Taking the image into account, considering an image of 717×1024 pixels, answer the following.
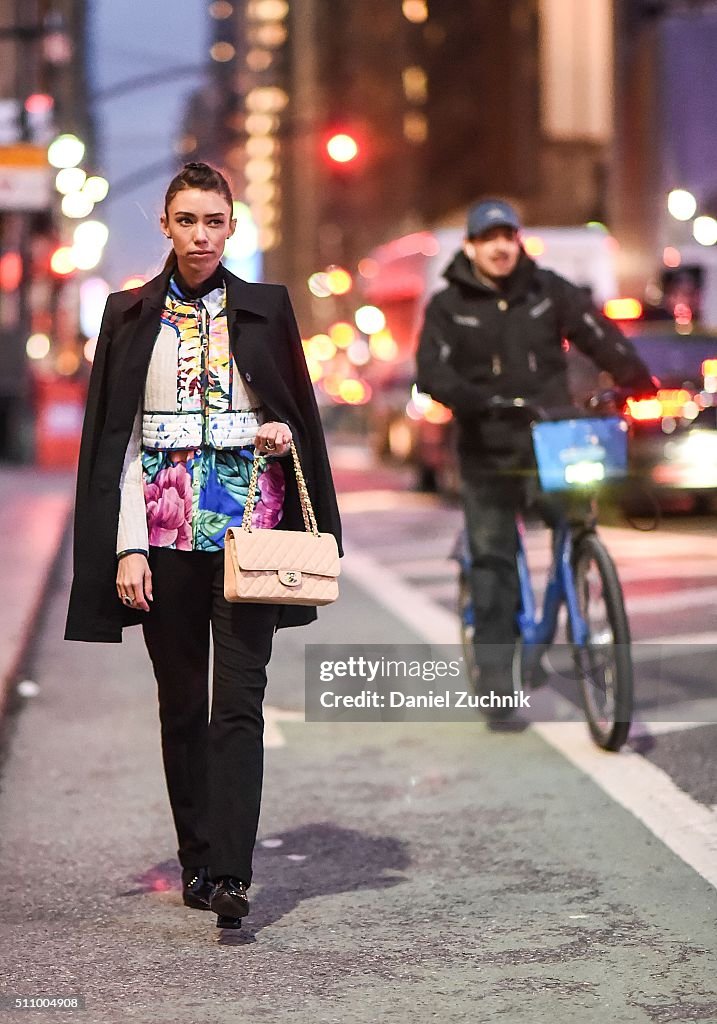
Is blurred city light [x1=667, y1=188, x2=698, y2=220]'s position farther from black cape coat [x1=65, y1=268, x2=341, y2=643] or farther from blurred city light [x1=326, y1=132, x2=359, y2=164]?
black cape coat [x1=65, y1=268, x2=341, y2=643]

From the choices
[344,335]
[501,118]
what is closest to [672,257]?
[501,118]

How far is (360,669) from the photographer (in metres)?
10.3

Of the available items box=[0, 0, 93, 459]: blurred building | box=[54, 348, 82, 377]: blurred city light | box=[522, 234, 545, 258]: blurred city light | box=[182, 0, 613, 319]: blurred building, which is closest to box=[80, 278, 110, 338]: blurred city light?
box=[54, 348, 82, 377]: blurred city light

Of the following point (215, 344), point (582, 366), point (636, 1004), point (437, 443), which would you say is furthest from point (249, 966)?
point (437, 443)

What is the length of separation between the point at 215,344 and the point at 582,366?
1092 cm

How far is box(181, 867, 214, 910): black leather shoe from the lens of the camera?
5.28 meters

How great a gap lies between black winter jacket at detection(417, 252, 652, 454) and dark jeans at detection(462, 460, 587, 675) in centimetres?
17

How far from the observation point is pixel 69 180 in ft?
140

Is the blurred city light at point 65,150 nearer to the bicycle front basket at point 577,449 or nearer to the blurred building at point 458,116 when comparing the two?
the blurred building at point 458,116

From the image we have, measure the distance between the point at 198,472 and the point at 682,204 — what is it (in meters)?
31.7

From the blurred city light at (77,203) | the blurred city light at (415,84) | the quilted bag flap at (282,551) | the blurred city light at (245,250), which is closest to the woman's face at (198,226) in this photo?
the quilted bag flap at (282,551)

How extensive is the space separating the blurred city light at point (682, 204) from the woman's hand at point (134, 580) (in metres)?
31.7

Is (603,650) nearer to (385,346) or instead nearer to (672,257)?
(385,346)

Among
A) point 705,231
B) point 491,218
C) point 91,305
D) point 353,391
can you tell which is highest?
point 91,305
